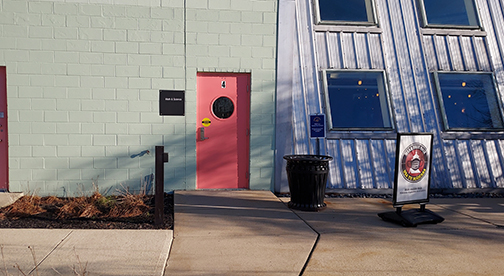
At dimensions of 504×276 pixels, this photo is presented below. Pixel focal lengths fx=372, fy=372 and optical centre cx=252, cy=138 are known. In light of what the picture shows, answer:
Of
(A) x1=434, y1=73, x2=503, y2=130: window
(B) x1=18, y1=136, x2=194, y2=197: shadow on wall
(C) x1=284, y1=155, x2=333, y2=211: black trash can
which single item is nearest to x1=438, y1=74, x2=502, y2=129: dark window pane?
(A) x1=434, y1=73, x2=503, y2=130: window

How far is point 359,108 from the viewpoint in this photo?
8.57 metres

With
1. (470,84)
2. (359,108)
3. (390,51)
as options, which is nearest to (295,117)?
(359,108)

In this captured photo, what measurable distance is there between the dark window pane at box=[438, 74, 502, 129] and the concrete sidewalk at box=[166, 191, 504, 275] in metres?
2.55

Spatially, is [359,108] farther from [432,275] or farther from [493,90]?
[432,275]

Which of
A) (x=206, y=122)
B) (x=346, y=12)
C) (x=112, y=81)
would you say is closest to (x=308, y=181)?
(x=206, y=122)

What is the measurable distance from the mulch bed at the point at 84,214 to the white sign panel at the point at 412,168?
354 centimetres

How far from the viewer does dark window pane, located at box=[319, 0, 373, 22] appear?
888 centimetres

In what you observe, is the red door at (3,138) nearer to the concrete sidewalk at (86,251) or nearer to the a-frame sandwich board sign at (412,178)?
the concrete sidewalk at (86,251)

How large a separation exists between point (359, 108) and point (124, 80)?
5.19 metres

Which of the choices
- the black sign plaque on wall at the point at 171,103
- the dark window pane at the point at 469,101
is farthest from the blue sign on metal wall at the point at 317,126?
the dark window pane at the point at 469,101

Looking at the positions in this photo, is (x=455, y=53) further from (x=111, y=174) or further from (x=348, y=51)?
(x=111, y=174)

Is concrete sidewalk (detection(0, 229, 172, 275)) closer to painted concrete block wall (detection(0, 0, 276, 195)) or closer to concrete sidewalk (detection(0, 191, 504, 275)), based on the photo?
concrete sidewalk (detection(0, 191, 504, 275))

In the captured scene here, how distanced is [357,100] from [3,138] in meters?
7.54

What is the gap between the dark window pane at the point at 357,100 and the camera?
8.48m
